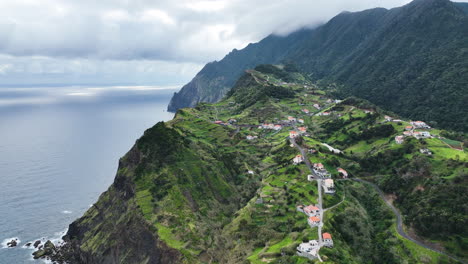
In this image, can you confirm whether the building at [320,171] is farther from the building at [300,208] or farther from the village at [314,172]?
the building at [300,208]

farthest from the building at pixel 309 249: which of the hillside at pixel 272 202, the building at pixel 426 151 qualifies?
the building at pixel 426 151

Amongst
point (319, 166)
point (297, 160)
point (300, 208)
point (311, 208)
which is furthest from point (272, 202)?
point (297, 160)

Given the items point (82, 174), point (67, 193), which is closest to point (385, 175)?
point (67, 193)

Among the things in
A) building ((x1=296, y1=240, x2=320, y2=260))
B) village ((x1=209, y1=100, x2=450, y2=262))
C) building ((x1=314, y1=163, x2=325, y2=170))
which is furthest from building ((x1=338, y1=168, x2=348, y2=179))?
building ((x1=296, y1=240, x2=320, y2=260))

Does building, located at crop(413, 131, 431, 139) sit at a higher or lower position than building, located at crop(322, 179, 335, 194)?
higher

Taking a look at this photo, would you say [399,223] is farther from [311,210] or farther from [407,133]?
[407,133]

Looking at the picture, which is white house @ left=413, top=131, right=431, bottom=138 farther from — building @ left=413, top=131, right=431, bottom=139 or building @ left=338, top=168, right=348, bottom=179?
building @ left=338, top=168, right=348, bottom=179
